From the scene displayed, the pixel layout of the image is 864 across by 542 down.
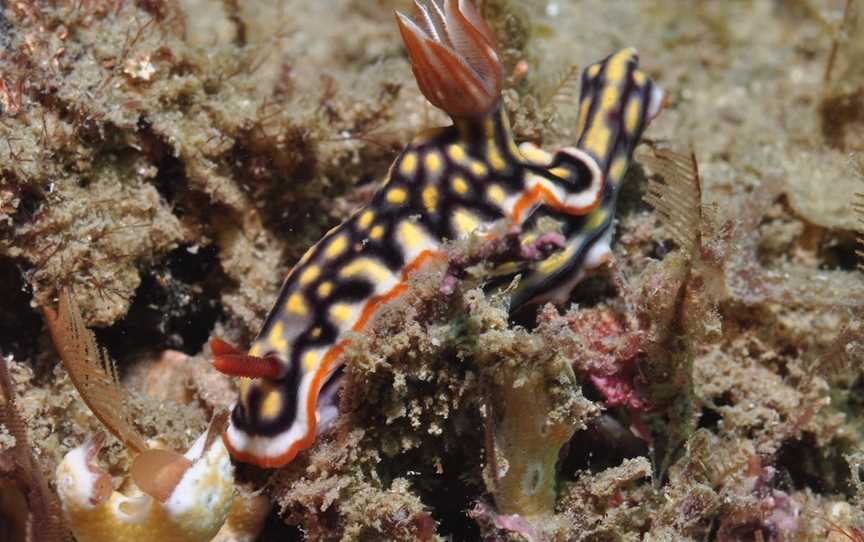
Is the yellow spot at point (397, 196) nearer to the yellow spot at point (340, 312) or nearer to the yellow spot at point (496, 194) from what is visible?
the yellow spot at point (496, 194)

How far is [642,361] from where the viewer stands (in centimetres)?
318

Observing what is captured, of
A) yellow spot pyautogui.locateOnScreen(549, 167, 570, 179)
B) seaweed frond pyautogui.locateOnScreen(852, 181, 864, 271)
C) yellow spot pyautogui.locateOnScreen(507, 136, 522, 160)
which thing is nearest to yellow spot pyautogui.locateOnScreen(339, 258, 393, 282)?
yellow spot pyautogui.locateOnScreen(507, 136, 522, 160)

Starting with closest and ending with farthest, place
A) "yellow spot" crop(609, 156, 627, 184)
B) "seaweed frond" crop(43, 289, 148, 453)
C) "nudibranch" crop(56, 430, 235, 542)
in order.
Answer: "nudibranch" crop(56, 430, 235, 542) → "seaweed frond" crop(43, 289, 148, 453) → "yellow spot" crop(609, 156, 627, 184)

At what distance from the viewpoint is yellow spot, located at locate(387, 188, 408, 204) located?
3.12m

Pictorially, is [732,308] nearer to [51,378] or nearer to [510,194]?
[510,194]

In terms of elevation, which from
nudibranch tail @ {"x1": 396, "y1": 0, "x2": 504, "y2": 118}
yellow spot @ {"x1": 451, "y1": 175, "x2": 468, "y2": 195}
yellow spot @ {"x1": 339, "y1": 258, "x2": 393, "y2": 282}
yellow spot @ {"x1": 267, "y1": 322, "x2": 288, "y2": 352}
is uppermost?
nudibranch tail @ {"x1": 396, "y1": 0, "x2": 504, "y2": 118}

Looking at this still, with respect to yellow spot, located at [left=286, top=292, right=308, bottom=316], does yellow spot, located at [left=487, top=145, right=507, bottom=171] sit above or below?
above

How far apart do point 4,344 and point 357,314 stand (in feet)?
5.66

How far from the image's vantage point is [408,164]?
3.17 meters

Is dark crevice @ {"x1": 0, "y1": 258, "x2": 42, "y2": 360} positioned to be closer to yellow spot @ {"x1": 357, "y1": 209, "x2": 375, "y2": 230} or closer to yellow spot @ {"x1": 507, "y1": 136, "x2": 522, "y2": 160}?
yellow spot @ {"x1": 357, "y1": 209, "x2": 375, "y2": 230}

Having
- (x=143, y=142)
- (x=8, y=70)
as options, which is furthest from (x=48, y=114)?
(x=143, y=142)

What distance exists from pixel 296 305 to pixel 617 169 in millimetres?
1710

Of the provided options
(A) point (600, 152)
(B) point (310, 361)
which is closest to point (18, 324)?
(B) point (310, 361)

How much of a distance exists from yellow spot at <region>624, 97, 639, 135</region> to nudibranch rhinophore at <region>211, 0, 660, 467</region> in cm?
28
